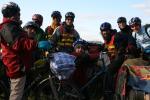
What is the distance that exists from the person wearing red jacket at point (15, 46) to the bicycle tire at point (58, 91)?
1.17 metres

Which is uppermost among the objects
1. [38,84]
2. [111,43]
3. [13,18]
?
[13,18]

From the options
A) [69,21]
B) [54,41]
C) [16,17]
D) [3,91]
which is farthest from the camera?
[69,21]

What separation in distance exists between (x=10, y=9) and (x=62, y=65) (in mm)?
1780

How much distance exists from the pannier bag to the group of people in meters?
0.48

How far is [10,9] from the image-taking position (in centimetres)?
802

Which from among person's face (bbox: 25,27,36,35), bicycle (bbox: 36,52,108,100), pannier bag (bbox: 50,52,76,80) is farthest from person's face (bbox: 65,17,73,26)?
bicycle (bbox: 36,52,108,100)

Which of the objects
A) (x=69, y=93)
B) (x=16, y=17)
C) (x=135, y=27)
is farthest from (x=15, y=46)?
(x=135, y=27)

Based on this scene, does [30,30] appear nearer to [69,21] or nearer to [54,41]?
[54,41]

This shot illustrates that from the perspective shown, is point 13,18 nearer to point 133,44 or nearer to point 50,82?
point 50,82

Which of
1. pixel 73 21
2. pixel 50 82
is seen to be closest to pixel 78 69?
pixel 50 82

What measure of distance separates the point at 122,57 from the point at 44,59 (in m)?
1.69

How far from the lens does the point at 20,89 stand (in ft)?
26.5

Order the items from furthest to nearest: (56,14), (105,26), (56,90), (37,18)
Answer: (56,14) < (37,18) < (105,26) < (56,90)

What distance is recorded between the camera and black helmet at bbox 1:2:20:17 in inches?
316
